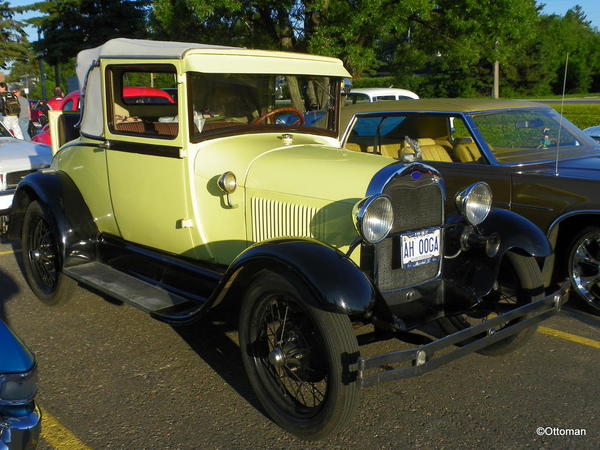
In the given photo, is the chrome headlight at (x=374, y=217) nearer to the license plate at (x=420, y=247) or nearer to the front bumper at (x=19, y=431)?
the license plate at (x=420, y=247)

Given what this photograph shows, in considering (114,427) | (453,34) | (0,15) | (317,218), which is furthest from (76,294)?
(0,15)

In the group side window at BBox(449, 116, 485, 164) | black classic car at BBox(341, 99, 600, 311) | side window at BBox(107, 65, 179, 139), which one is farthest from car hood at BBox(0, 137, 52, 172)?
side window at BBox(449, 116, 485, 164)

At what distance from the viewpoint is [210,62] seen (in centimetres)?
380

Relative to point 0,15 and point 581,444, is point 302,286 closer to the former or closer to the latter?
point 581,444

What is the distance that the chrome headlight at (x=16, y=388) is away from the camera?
2.22 metres

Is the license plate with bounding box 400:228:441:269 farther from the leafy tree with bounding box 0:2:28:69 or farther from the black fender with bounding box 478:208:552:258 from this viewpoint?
the leafy tree with bounding box 0:2:28:69

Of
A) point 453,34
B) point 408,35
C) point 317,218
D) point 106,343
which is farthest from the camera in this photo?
point 408,35

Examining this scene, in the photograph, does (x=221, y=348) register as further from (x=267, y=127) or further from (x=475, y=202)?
(x=475, y=202)

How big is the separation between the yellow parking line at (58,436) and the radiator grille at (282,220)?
1505 millimetres

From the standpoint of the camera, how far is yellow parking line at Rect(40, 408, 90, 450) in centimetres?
300

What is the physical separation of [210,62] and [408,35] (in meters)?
13.4

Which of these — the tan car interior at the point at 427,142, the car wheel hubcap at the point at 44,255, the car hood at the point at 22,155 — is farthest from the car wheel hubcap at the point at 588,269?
the car hood at the point at 22,155

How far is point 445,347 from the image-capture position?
2875 millimetres

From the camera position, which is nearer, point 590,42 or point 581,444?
point 581,444
